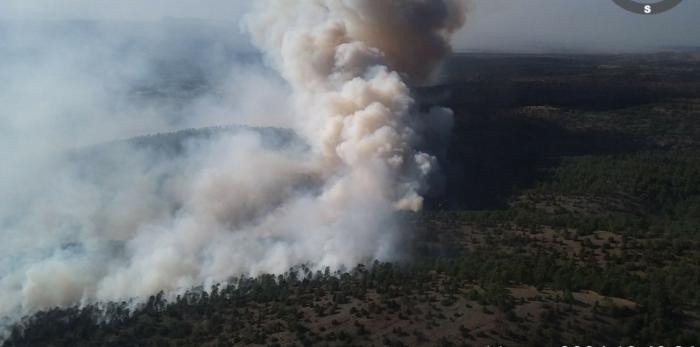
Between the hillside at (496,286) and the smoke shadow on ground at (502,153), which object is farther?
the smoke shadow on ground at (502,153)

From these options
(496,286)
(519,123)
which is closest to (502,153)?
(519,123)

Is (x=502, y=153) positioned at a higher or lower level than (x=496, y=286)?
higher

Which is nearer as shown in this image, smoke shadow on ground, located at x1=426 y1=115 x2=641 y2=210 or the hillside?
the hillside

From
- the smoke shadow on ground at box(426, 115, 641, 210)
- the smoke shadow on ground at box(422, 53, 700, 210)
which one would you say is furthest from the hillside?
the smoke shadow on ground at box(422, 53, 700, 210)

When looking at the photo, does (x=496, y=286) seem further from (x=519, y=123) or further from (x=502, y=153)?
(x=519, y=123)

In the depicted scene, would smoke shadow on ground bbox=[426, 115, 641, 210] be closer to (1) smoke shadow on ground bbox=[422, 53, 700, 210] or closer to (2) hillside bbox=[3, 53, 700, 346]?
(1) smoke shadow on ground bbox=[422, 53, 700, 210]

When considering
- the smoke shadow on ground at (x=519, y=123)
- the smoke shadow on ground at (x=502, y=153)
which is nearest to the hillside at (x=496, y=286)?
the smoke shadow on ground at (x=502, y=153)

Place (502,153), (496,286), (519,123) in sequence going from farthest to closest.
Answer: (519,123), (502,153), (496,286)

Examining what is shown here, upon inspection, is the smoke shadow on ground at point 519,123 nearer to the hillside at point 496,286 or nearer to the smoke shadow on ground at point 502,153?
the smoke shadow on ground at point 502,153

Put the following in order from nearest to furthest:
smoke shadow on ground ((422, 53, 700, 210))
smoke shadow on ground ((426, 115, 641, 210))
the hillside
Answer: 1. the hillside
2. smoke shadow on ground ((426, 115, 641, 210))
3. smoke shadow on ground ((422, 53, 700, 210))

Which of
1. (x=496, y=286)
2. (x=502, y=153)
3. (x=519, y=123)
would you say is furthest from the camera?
(x=519, y=123)

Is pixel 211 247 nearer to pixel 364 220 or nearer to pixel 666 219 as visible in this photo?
pixel 364 220

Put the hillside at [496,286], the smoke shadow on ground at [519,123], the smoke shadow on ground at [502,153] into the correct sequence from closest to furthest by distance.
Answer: the hillside at [496,286], the smoke shadow on ground at [502,153], the smoke shadow on ground at [519,123]
